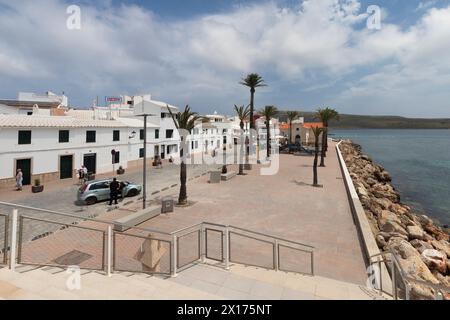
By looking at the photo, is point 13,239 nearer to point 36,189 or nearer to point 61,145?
point 36,189

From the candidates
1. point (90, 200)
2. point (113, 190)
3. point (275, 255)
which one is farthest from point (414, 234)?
point (90, 200)

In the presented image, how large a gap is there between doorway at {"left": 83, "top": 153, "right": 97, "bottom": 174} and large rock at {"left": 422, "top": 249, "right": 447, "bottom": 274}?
1102 inches

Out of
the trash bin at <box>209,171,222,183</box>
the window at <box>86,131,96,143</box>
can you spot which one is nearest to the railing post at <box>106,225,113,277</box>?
the trash bin at <box>209,171,222,183</box>

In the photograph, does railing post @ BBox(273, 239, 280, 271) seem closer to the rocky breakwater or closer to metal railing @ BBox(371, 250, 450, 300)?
metal railing @ BBox(371, 250, 450, 300)

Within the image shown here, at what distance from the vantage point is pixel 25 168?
22.7 meters

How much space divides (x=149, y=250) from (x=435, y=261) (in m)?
12.8

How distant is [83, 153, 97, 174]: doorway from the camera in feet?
91.1

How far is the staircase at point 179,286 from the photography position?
5.15 meters

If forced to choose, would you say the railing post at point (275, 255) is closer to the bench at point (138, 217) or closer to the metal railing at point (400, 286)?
the metal railing at point (400, 286)

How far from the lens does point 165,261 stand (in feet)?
31.0

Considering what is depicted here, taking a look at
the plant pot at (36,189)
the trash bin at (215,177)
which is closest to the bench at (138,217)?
the trash bin at (215,177)
